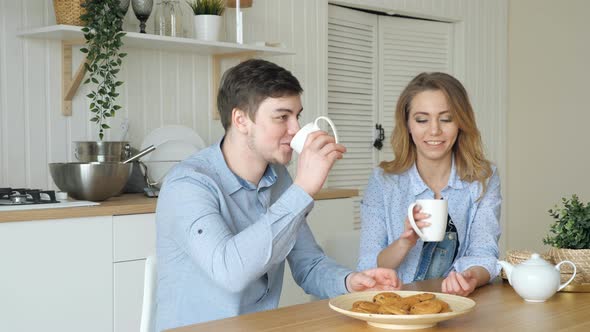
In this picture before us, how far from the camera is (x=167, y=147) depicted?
3.54 meters

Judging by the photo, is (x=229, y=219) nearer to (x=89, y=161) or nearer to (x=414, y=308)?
(x=414, y=308)

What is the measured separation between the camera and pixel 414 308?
59.2 inches

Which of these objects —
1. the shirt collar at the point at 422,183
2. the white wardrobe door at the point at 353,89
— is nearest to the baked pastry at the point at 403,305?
the shirt collar at the point at 422,183

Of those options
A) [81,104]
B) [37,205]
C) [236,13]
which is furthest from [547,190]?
[37,205]

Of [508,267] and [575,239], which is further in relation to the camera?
[575,239]

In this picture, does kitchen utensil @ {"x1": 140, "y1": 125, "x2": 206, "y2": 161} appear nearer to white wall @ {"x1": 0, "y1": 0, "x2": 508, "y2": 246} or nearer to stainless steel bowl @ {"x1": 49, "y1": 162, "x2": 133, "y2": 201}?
white wall @ {"x1": 0, "y1": 0, "x2": 508, "y2": 246}

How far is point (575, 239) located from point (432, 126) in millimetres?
541

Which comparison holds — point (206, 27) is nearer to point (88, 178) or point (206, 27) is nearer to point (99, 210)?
point (88, 178)

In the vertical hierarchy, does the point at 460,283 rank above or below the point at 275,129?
below

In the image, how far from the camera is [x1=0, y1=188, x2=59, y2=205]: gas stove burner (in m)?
2.83

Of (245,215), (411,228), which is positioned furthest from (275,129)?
(411,228)

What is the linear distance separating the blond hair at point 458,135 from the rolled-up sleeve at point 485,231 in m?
0.03

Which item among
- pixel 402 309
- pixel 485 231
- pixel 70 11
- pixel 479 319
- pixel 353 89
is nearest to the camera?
pixel 402 309

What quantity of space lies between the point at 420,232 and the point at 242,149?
1.50 feet
